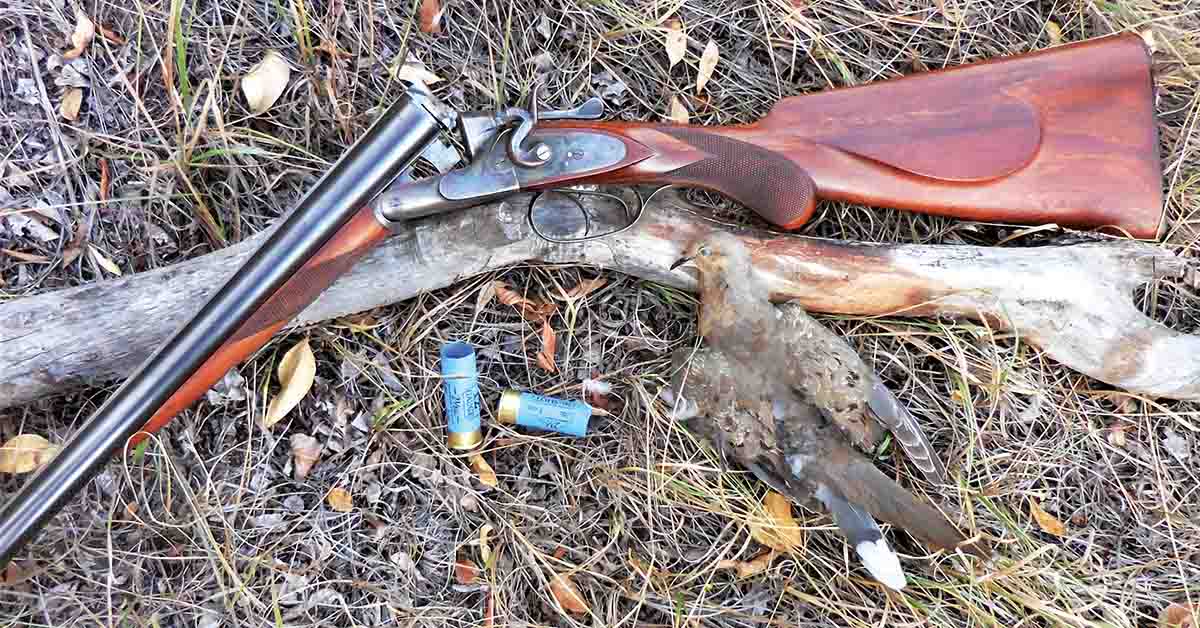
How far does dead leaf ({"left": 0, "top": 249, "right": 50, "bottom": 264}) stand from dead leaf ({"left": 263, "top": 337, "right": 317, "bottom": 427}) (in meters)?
1.06

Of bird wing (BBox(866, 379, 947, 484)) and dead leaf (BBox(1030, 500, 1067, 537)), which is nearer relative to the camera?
bird wing (BBox(866, 379, 947, 484))

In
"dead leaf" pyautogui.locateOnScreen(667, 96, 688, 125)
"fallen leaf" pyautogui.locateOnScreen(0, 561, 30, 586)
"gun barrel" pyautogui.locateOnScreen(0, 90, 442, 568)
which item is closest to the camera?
"gun barrel" pyautogui.locateOnScreen(0, 90, 442, 568)

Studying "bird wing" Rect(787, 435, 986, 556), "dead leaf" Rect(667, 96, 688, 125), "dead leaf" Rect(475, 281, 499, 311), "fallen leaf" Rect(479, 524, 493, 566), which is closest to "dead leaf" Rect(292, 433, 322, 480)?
"fallen leaf" Rect(479, 524, 493, 566)

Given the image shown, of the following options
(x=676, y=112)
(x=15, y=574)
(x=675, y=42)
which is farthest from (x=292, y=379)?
(x=675, y=42)

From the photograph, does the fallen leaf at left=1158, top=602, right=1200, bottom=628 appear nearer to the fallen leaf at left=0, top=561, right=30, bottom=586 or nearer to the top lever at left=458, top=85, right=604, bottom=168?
the top lever at left=458, top=85, right=604, bottom=168

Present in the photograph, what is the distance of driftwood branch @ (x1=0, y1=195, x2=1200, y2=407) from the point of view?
2.82 metres

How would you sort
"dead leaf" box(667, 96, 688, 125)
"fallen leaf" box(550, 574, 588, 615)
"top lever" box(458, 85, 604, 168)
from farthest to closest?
"dead leaf" box(667, 96, 688, 125) < "fallen leaf" box(550, 574, 588, 615) < "top lever" box(458, 85, 604, 168)

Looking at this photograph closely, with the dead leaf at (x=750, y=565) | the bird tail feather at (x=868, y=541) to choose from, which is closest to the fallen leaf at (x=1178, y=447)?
the bird tail feather at (x=868, y=541)

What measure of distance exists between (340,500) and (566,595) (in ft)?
3.23

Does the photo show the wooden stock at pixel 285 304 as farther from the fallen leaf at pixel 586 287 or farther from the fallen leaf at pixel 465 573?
the fallen leaf at pixel 465 573

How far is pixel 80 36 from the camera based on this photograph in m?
3.12

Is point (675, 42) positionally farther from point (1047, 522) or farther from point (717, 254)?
point (1047, 522)

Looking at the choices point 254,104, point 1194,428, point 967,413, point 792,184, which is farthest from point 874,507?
point 254,104

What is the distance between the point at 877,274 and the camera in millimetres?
2939
